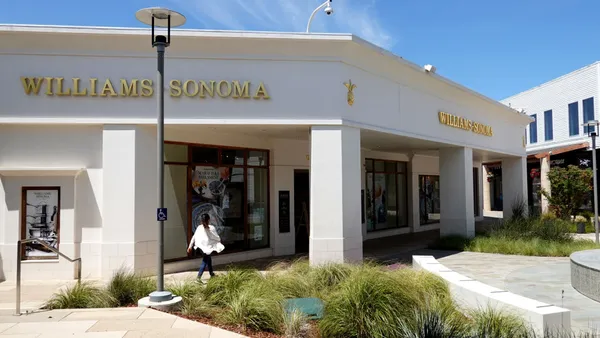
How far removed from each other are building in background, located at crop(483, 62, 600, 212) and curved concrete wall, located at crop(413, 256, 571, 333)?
2522 centimetres

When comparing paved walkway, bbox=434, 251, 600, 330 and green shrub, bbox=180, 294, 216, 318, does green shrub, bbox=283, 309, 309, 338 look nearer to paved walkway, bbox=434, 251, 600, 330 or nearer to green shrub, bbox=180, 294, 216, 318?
green shrub, bbox=180, 294, 216, 318

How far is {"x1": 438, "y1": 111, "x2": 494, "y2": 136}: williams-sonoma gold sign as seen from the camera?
1748 centimetres

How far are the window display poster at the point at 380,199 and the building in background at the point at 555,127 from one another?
13728 millimetres

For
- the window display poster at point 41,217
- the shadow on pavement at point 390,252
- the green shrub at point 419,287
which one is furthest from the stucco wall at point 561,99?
the window display poster at point 41,217

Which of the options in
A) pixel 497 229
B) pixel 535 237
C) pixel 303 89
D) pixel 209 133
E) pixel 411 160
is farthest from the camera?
pixel 411 160

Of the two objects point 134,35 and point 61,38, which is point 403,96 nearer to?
point 134,35

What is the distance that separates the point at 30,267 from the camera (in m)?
11.9

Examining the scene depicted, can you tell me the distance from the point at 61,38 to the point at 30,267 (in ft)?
18.6

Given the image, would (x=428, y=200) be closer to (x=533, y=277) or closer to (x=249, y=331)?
(x=533, y=277)

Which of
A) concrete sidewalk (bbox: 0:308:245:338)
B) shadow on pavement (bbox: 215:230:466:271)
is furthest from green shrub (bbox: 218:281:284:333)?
shadow on pavement (bbox: 215:230:466:271)

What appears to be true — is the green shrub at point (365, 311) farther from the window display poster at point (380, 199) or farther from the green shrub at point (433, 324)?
the window display poster at point (380, 199)

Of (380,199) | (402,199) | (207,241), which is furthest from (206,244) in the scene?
(402,199)

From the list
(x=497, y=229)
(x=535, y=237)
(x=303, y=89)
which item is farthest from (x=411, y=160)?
(x=303, y=89)

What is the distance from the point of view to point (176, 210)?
13.4 meters
